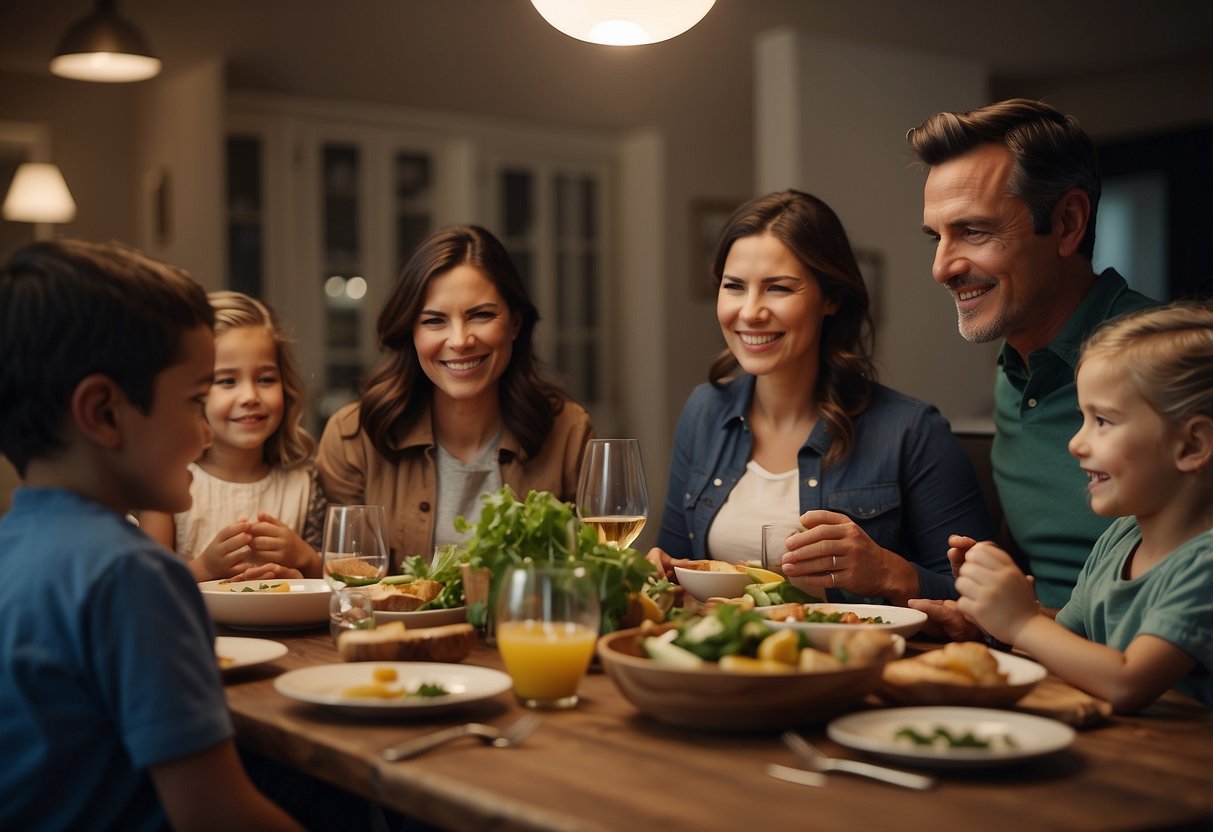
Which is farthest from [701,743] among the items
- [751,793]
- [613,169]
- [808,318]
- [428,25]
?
[613,169]

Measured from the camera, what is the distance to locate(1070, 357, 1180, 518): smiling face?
1544 millimetres

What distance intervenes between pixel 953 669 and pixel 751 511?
1.17 m

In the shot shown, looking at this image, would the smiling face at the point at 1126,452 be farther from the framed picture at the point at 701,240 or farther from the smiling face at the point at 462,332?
the framed picture at the point at 701,240

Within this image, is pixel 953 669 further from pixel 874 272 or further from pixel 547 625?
pixel 874 272

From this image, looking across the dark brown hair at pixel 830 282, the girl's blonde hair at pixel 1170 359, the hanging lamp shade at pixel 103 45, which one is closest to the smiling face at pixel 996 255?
the dark brown hair at pixel 830 282

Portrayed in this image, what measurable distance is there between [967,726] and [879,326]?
17.2 feet

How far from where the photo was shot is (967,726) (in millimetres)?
1261

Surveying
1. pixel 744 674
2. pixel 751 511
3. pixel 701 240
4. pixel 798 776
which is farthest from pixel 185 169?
pixel 798 776

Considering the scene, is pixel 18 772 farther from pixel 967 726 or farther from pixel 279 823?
pixel 967 726

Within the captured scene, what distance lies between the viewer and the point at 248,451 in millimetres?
2688

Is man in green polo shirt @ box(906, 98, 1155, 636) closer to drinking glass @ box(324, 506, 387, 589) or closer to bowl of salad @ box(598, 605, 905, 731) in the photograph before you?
bowl of salad @ box(598, 605, 905, 731)

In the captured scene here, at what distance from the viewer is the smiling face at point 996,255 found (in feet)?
7.74

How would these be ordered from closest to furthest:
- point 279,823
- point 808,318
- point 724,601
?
point 279,823, point 724,601, point 808,318

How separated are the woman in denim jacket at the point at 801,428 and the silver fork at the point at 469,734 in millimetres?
1247
